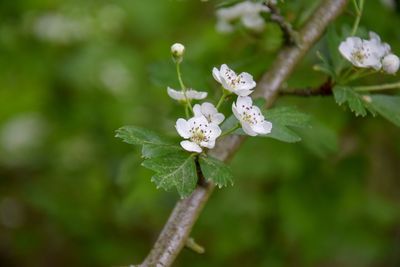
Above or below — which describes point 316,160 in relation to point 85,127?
above

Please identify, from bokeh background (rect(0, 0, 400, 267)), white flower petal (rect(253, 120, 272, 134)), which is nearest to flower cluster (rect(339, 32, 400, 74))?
white flower petal (rect(253, 120, 272, 134))

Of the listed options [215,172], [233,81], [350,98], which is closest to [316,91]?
[350,98]

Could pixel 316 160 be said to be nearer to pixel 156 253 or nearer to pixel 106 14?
pixel 156 253

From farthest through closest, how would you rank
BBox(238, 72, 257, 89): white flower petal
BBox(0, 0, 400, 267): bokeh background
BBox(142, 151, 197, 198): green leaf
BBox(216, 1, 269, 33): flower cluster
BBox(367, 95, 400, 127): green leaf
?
BBox(0, 0, 400, 267): bokeh background < BBox(216, 1, 269, 33): flower cluster < BBox(367, 95, 400, 127): green leaf < BBox(238, 72, 257, 89): white flower petal < BBox(142, 151, 197, 198): green leaf

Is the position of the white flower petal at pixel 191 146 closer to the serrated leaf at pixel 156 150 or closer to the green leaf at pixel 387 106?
the serrated leaf at pixel 156 150

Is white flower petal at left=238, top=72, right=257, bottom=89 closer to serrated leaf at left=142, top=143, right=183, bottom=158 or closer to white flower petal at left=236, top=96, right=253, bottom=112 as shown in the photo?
white flower petal at left=236, top=96, right=253, bottom=112

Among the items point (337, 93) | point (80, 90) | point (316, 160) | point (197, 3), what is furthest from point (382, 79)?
point (197, 3)

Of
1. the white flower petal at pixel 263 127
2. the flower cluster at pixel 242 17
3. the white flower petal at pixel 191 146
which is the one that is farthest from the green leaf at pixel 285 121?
the flower cluster at pixel 242 17
